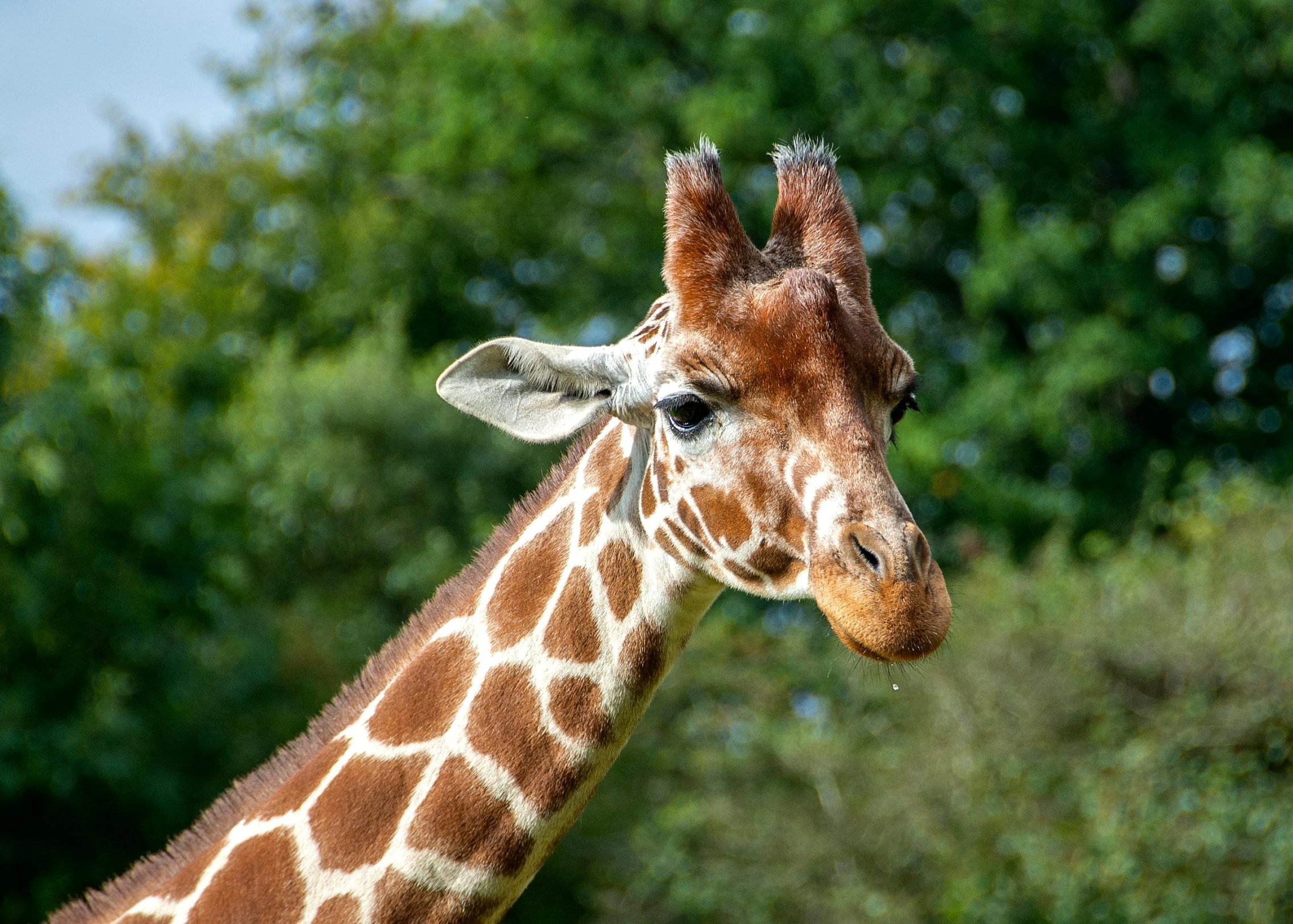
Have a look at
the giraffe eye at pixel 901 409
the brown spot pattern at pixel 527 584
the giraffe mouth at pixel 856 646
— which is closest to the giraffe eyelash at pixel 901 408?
the giraffe eye at pixel 901 409

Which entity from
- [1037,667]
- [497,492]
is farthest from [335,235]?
[1037,667]

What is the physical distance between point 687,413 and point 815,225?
2.14 ft

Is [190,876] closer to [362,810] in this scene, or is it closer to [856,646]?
[362,810]

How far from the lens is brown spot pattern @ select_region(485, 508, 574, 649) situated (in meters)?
3.40

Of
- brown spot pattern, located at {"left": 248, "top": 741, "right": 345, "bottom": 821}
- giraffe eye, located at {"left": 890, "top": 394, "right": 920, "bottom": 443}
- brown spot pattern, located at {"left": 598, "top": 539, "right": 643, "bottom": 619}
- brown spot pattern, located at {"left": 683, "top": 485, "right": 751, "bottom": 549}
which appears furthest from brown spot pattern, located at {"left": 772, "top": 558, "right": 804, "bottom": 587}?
brown spot pattern, located at {"left": 248, "top": 741, "right": 345, "bottom": 821}

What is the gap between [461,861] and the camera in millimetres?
3141

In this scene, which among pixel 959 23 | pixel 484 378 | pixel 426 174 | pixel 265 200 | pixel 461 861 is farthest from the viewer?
pixel 265 200

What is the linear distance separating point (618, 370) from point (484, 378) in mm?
312

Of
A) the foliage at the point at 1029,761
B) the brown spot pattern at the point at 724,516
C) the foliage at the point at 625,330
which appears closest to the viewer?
the brown spot pattern at the point at 724,516

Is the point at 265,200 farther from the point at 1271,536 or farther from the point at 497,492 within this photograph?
the point at 1271,536

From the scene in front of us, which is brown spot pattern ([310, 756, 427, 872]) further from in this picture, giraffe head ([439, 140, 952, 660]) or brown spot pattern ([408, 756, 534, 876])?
giraffe head ([439, 140, 952, 660])

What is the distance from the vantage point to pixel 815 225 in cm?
359

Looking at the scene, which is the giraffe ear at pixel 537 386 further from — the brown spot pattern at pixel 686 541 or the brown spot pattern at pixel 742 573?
the brown spot pattern at pixel 742 573

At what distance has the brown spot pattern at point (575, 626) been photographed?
3295 millimetres
